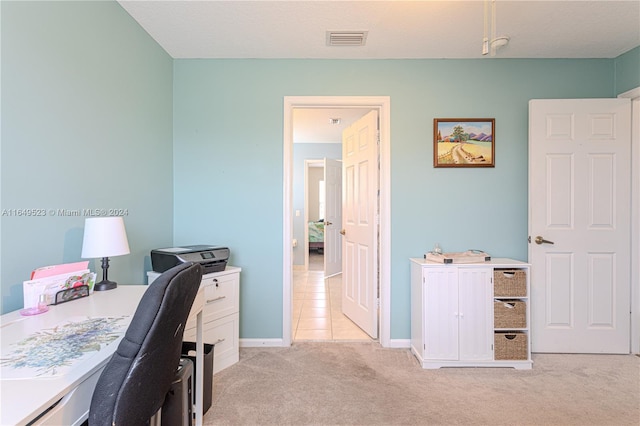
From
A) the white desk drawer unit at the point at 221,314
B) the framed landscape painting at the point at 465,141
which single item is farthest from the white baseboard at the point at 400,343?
the framed landscape painting at the point at 465,141

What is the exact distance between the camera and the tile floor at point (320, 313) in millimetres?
2701

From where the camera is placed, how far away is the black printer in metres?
1.95

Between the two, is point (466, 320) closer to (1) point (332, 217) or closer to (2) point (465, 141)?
(2) point (465, 141)

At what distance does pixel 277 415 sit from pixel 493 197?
2332mm

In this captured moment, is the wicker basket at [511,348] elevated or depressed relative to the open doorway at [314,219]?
depressed

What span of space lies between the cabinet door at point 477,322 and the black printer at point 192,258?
1.84 metres

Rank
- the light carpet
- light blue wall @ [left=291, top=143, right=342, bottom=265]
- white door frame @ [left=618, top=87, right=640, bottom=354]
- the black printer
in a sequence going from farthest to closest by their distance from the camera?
light blue wall @ [left=291, top=143, right=342, bottom=265], white door frame @ [left=618, top=87, right=640, bottom=354], the black printer, the light carpet

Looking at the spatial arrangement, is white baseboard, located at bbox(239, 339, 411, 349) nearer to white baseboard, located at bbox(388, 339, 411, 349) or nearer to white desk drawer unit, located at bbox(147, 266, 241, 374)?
white baseboard, located at bbox(388, 339, 411, 349)

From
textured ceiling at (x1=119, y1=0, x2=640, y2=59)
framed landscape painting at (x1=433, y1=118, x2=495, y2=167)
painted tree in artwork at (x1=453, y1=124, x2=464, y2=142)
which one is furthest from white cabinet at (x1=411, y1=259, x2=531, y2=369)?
textured ceiling at (x1=119, y1=0, x2=640, y2=59)

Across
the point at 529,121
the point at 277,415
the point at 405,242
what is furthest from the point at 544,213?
the point at 277,415

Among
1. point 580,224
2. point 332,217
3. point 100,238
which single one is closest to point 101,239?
point 100,238

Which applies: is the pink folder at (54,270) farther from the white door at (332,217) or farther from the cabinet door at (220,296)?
the white door at (332,217)

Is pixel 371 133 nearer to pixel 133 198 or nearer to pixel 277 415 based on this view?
pixel 133 198

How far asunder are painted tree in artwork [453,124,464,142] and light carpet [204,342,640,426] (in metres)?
1.83
